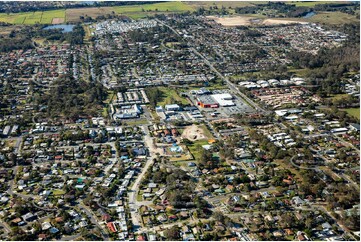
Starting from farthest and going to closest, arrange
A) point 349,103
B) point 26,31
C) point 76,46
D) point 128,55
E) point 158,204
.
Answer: point 26,31, point 76,46, point 128,55, point 349,103, point 158,204

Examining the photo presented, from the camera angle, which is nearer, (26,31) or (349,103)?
(349,103)

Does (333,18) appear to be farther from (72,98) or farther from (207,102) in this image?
(72,98)

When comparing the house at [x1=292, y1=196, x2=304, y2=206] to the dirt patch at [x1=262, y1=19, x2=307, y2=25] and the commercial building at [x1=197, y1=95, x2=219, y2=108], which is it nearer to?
the commercial building at [x1=197, y1=95, x2=219, y2=108]

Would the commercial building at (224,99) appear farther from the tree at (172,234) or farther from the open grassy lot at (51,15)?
the open grassy lot at (51,15)

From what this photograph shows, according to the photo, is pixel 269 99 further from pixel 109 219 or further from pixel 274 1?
pixel 274 1

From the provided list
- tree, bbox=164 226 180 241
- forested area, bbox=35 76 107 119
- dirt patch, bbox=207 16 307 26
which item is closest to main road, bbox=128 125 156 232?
tree, bbox=164 226 180 241

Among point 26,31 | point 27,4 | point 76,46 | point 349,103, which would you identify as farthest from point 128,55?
point 27,4
